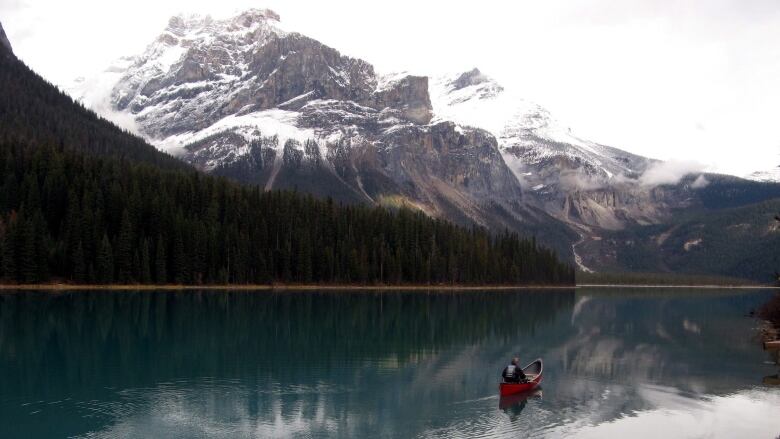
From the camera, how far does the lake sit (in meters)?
41.1

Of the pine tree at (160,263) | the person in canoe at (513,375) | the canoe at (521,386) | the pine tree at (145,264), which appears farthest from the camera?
the pine tree at (160,263)

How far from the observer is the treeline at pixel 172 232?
128875 millimetres

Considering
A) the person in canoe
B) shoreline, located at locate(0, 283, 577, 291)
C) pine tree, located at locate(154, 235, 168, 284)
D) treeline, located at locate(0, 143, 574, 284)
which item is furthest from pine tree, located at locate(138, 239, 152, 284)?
the person in canoe

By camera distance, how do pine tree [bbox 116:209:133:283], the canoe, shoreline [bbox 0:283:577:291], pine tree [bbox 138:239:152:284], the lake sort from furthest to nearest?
pine tree [bbox 138:239:152:284] → pine tree [bbox 116:209:133:283] → shoreline [bbox 0:283:577:291] → the canoe → the lake

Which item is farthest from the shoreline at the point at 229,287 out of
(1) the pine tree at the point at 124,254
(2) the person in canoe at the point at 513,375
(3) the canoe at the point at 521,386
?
(2) the person in canoe at the point at 513,375

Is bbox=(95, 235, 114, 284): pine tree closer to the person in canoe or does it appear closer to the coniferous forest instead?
the coniferous forest

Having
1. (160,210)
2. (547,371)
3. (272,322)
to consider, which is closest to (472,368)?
(547,371)

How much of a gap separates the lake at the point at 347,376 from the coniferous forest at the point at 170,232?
957 inches

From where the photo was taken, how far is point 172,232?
14475cm

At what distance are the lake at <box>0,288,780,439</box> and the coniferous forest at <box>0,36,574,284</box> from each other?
79.8ft

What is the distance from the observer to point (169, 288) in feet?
456

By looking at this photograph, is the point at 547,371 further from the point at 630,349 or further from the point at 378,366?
the point at 630,349

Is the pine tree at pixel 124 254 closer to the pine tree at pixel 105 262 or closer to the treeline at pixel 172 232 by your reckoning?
the treeline at pixel 172 232

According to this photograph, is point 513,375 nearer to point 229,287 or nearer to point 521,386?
point 521,386
